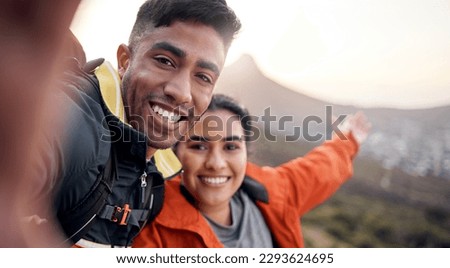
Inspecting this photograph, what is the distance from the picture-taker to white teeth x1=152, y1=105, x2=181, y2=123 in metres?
1.97

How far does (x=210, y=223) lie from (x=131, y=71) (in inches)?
30.7

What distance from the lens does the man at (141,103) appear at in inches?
72.1

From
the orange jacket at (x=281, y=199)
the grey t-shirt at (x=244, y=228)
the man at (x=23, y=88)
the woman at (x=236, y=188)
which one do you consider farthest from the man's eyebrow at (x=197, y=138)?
the man at (x=23, y=88)

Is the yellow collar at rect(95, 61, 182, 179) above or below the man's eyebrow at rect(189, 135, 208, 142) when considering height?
above

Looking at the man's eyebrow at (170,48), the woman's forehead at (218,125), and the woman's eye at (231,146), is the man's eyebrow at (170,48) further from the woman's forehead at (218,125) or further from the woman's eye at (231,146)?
the woman's eye at (231,146)

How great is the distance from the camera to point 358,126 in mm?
2184

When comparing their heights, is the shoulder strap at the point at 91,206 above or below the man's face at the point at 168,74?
below

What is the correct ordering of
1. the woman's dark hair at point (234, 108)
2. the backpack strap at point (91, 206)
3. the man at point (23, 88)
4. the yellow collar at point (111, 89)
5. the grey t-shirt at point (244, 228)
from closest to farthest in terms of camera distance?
the man at point (23, 88) → the backpack strap at point (91, 206) → the yellow collar at point (111, 89) → the woman's dark hair at point (234, 108) → the grey t-shirt at point (244, 228)

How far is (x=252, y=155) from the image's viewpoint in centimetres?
216

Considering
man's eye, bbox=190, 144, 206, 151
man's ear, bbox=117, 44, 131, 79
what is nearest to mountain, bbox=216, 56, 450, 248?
man's eye, bbox=190, 144, 206, 151

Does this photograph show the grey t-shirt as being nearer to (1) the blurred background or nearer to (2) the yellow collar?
(1) the blurred background

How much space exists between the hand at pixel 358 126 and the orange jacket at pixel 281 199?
0.04 metres

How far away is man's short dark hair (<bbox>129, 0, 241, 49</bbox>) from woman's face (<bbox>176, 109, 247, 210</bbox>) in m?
0.36

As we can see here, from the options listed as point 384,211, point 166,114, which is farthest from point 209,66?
point 384,211
